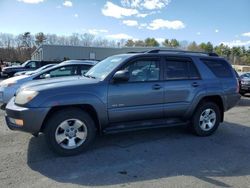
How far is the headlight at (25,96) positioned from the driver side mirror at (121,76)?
1433 millimetres

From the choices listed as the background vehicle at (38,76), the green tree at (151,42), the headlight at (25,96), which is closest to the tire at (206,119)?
the headlight at (25,96)

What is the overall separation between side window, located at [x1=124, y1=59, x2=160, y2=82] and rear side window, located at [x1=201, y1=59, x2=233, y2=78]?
4.44ft

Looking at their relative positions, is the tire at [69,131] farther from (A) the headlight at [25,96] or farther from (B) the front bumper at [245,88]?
(B) the front bumper at [245,88]

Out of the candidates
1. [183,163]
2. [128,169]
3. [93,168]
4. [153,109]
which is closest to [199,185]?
[183,163]

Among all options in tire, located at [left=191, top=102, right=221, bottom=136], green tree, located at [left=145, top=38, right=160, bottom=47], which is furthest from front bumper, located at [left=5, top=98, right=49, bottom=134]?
green tree, located at [left=145, top=38, right=160, bottom=47]

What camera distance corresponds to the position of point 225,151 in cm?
557

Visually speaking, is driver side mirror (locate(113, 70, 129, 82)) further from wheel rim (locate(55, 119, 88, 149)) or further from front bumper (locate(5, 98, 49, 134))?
front bumper (locate(5, 98, 49, 134))

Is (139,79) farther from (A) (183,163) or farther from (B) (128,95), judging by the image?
(A) (183,163)

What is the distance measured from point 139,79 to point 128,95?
1.42ft

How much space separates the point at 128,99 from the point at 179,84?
4.13 ft

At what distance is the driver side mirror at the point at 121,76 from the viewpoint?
527 cm

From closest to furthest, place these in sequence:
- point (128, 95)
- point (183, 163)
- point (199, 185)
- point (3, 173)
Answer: point (199, 185)
point (3, 173)
point (183, 163)
point (128, 95)

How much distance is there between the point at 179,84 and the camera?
19.9 feet

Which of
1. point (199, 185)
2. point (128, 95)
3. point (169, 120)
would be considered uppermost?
point (128, 95)
